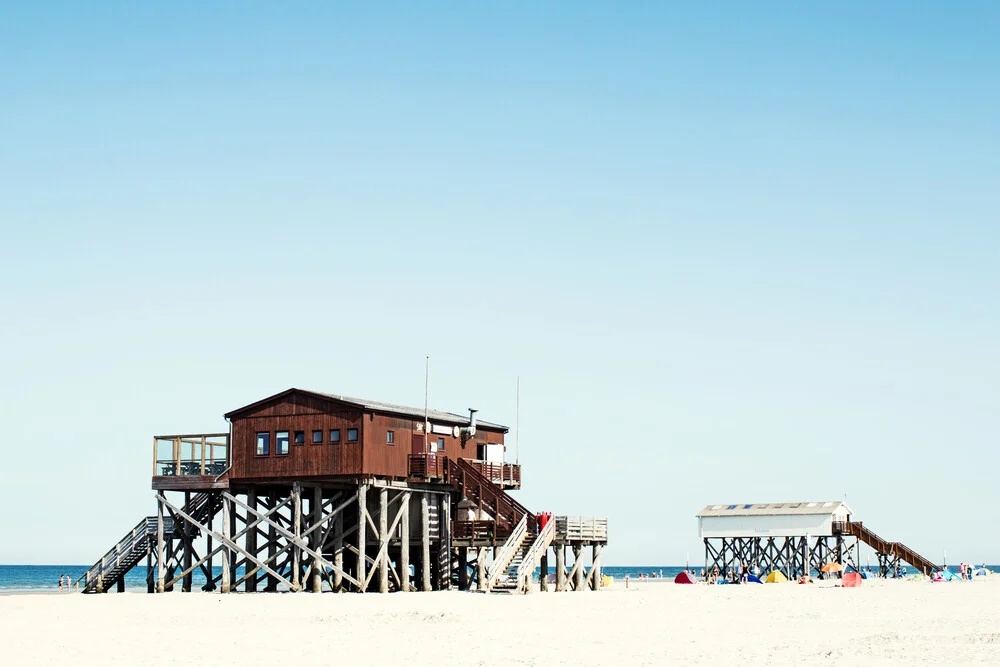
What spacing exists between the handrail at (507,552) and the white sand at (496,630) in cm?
110

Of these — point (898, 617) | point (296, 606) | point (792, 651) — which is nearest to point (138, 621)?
point (296, 606)

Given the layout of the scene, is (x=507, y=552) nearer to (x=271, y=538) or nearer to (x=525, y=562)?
(x=525, y=562)

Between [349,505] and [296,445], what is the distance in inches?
194

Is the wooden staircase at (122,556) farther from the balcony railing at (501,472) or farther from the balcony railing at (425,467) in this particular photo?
the balcony railing at (501,472)

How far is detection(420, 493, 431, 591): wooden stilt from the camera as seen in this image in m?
51.8

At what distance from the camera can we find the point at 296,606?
41.8 metres

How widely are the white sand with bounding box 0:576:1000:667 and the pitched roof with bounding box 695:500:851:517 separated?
104 ft

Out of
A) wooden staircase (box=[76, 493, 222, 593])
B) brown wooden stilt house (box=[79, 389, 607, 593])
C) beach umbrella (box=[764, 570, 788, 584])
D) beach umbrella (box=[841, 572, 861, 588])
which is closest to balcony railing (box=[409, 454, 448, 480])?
brown wooden stilt house (box=[79, 389, 607, 593])

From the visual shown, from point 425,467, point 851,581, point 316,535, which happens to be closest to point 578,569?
point 425,467

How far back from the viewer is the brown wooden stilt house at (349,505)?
1969 inches

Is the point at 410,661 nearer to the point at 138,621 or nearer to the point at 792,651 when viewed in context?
the point at 792,651

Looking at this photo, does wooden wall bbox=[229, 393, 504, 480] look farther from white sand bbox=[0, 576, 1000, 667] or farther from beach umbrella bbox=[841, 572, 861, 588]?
beach umbrella bbox=[841, 572, 861, 588]

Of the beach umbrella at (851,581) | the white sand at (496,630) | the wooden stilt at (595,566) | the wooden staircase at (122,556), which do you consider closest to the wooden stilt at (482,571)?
the white sand at (496,630)

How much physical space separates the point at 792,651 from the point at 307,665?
34.1 ft
